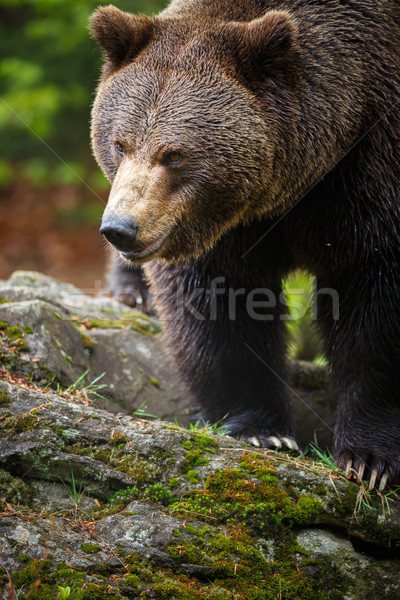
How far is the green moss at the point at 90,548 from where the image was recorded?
10.7ft

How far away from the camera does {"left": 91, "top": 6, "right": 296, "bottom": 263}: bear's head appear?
4.20 m

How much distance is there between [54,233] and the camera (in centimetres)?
1563

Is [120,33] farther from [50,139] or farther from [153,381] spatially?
[50,139]

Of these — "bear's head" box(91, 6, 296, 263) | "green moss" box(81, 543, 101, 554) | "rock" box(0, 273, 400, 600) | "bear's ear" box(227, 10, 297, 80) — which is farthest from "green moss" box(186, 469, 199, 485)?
"bear's ear" box(227, 10, 297, 80)

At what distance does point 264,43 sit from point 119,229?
151 centimetres

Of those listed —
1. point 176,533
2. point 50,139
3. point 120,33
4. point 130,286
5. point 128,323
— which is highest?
point 120,33

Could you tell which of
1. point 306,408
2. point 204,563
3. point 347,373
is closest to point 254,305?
point 347,373

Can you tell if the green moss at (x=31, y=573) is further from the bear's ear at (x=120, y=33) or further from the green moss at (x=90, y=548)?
the bear's ear at (x=120, y=33)

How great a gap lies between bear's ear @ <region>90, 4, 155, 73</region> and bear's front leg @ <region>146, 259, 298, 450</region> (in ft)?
5.13

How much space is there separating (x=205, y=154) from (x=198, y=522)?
2.17 meters

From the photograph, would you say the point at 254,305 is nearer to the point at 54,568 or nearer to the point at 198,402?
the point at 198,402

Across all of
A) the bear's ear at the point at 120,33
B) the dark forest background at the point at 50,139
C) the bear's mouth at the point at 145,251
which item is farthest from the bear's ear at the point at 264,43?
the dark forest background at the point at 50,139

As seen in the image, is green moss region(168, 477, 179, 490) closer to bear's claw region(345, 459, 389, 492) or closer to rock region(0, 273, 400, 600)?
rock region(0, 273, 400, 600)

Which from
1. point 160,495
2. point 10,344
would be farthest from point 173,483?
point 10,344
